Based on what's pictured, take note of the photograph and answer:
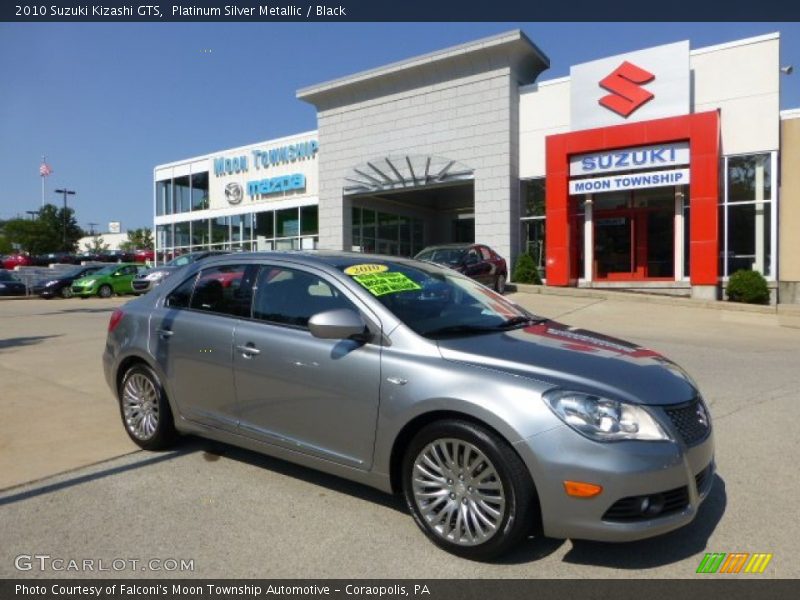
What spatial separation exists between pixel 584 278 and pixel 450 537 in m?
19.5

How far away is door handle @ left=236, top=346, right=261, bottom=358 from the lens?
13.4 ft

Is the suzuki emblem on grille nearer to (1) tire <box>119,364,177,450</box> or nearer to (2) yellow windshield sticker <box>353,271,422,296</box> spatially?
(2) yellow windshield sticker <box>353,271,422,296</box>

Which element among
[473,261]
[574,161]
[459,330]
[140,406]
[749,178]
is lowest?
[140,406]

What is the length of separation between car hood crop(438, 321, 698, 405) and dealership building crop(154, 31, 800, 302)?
55.1ft

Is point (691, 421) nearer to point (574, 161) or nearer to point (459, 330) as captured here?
point (459, 330)

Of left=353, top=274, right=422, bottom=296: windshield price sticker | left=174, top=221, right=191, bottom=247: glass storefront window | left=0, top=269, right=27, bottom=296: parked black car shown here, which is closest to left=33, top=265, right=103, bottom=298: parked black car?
left=0, top=269, right=27, bottom=296: parked black car

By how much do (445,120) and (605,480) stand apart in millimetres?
22111

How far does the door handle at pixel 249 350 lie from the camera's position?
4.09m

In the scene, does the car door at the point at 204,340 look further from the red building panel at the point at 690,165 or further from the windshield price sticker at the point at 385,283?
the red building panel at the point at 690,165

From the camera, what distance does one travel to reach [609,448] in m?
2.90

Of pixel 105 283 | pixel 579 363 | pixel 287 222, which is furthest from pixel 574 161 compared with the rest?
pixel 579 363

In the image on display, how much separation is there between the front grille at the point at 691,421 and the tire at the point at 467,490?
2.64 ft

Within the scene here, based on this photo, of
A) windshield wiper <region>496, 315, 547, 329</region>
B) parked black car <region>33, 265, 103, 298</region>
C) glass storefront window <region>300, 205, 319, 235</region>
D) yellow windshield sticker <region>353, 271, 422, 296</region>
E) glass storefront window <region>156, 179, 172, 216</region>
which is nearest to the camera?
yellow windshield sticker <region>353, 271, 422, 296</region>

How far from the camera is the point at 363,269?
4168 millimetres
